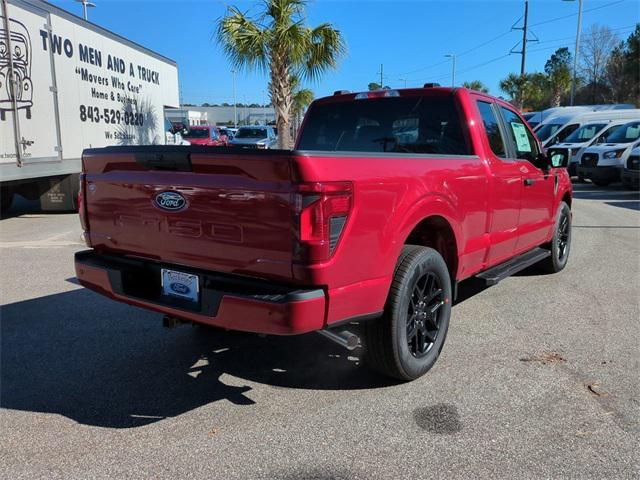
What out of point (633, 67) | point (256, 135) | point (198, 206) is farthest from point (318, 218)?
point (633, 67)

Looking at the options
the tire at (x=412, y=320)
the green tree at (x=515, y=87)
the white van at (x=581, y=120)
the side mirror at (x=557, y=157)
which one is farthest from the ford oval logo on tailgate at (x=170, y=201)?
the green tree at (x=515, y=87)

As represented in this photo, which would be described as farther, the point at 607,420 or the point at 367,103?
the point at 367,103

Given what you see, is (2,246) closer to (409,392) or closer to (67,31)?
(67,31)

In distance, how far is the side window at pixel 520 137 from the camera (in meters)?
5.21

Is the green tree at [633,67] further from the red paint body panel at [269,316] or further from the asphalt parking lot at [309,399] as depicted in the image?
the red paint body panel at [269,316]

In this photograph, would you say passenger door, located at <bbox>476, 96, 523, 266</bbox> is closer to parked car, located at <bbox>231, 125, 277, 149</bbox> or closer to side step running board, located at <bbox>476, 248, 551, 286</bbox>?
side step running board, located at <bbox>476, 248, 551, 286</bbox>

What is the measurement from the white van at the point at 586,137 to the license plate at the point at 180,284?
1666cm

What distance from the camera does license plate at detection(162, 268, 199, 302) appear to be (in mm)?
3133

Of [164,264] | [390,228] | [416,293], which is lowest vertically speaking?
[416,293]

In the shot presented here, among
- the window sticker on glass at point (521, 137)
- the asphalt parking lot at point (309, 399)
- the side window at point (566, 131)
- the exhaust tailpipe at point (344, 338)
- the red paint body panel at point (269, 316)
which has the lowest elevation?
the asphalt parking lot at point (309, 399)

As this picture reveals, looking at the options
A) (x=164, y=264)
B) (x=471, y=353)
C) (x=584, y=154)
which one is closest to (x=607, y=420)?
(x=471, y=353)

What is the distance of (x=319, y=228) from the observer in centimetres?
271

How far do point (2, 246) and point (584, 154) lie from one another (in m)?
16.0

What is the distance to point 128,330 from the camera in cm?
461
